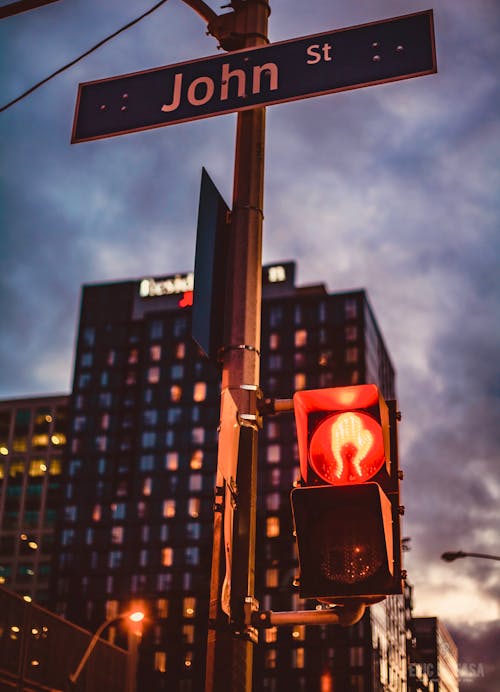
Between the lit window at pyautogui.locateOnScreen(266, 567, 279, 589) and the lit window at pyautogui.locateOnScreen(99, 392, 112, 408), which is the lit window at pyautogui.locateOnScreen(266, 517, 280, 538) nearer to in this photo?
the lit window at pyautogui.locateOnScreen(266, 567, 279, 589)

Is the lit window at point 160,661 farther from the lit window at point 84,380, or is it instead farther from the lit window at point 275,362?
the lit window at point 84,380

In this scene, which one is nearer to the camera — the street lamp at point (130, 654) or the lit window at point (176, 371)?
the street lamp at point (130, 654)

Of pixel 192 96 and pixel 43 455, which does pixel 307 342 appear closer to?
pixel 43 455

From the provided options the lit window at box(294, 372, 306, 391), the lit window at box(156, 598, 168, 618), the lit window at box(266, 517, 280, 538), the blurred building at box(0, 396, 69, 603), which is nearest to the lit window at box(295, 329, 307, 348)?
the lit window at box(294, 372, 306, 391)

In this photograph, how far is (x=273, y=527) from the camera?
11369cm

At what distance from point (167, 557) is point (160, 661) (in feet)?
41.6

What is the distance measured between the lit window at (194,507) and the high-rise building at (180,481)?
19 centimetres

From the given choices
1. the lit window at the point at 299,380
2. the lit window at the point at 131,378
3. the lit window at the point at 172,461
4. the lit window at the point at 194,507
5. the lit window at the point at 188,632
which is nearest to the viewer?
the lit window at the point at 188,632

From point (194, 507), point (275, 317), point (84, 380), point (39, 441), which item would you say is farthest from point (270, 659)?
point (39, 441)

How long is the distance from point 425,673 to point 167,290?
68922 mm

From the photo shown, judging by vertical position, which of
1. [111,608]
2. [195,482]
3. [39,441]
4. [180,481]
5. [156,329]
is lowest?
[111,608]

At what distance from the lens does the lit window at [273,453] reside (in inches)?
4572

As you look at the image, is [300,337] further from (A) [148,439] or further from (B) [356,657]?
(B) [356,657]

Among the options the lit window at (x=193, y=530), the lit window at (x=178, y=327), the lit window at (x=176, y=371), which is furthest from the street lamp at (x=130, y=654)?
the lit window at (x=178, y=327)
